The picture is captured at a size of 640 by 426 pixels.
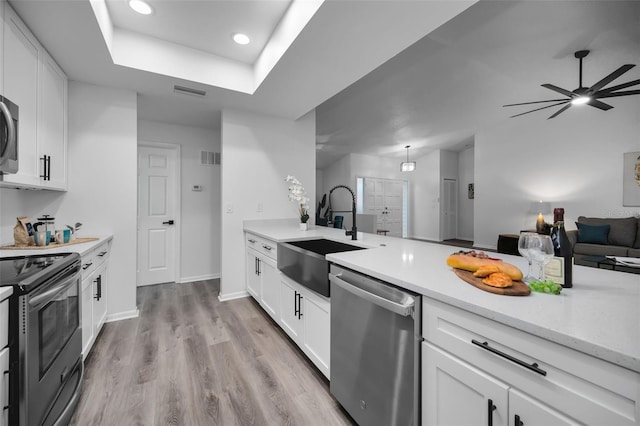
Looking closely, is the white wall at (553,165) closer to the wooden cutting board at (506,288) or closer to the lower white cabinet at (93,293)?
the wooden cutting board at (506,288)

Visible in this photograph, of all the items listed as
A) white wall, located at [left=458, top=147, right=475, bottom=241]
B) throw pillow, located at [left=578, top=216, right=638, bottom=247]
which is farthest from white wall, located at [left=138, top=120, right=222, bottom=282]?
white wall, located at [left=458, top=147, right=475, bottom=241]

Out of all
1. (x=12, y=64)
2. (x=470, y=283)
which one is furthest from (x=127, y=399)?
(x=12, y=64)

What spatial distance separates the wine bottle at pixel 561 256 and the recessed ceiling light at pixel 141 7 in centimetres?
296

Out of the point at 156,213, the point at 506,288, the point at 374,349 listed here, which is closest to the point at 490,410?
the point at 506,288

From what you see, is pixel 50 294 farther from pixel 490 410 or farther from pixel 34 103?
pixel 490 410

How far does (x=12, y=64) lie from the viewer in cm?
168

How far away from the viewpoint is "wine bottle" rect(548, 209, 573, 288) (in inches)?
37.1

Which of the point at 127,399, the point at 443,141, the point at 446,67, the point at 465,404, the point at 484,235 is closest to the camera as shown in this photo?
the point at 465,404

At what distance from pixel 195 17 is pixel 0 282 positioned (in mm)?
2230

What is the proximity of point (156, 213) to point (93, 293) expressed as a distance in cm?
196

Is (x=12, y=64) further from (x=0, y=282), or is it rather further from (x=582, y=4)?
(x=582, y=4)

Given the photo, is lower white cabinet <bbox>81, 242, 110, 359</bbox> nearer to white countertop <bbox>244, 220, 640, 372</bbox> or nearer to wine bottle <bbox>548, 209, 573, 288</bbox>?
white countertop <bbox>244, 220, 640, 372</bbox>

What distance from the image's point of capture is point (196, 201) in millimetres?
4109

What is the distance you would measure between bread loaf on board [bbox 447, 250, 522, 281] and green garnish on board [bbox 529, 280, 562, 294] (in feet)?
0.17
